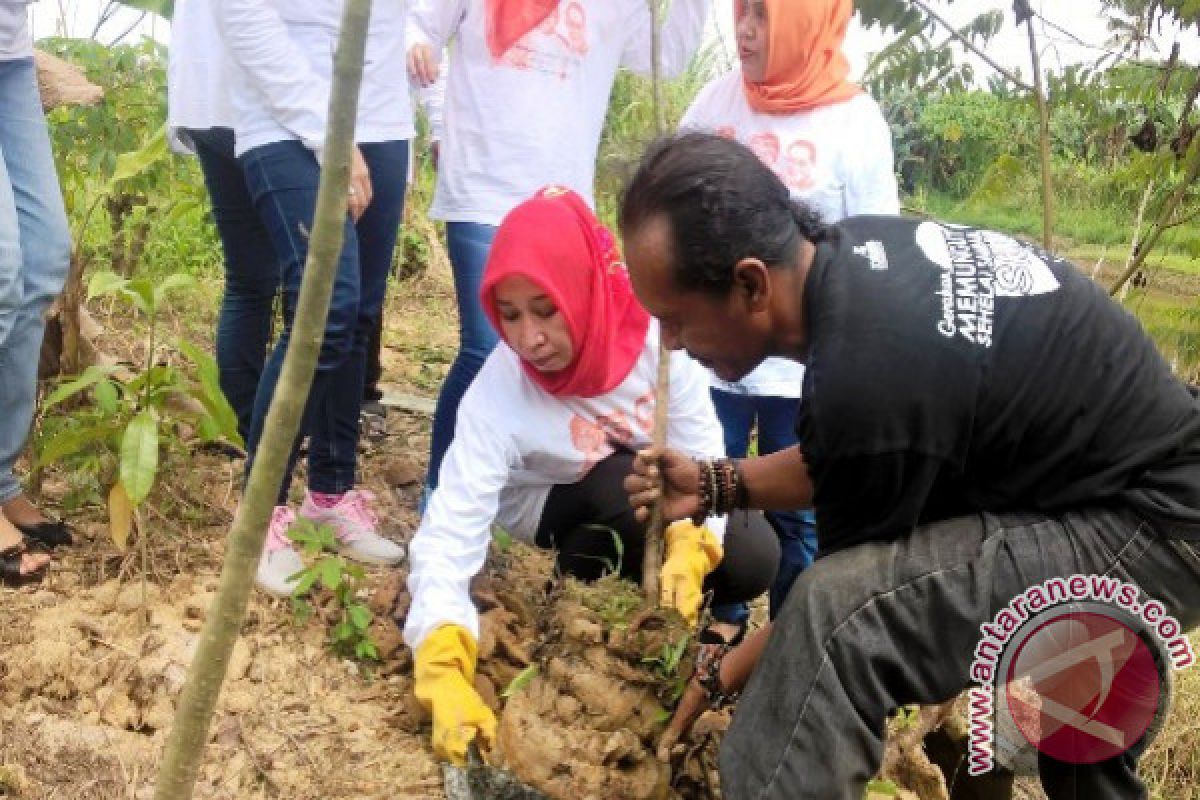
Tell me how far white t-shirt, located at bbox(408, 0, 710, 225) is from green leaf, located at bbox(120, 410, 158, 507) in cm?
93

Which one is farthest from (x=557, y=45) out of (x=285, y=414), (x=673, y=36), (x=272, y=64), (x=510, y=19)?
(x=285, y=414)

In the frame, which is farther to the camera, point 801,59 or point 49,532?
point 801,59

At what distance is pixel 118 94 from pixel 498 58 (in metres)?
1.11

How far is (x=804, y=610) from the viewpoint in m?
1.75

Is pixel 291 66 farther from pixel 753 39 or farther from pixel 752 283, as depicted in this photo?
pixel 752 283

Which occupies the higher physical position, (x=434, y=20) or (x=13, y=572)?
(x=434, y=20)

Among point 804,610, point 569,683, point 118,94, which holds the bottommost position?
point 569,683

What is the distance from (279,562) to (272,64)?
102 centimetres

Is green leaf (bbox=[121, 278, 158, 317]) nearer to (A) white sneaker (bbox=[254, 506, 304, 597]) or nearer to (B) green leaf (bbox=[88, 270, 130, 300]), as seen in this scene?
(B) green leaf (bbox=[88, 270, 130, 300])

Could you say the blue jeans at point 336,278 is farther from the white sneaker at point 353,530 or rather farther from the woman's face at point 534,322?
the woman's face at point 534,322

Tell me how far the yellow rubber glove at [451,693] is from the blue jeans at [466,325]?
76 cm

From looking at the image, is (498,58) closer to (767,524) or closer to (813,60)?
(813,60)

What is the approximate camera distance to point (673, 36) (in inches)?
126

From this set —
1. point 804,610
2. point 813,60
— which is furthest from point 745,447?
point 804,610
